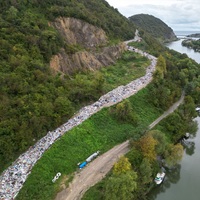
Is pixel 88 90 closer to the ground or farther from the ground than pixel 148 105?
farther from the ground

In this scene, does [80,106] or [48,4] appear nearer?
[80,106]

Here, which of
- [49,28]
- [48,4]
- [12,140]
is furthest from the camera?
[48,4]

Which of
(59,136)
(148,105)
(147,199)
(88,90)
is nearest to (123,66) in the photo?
(148,105)

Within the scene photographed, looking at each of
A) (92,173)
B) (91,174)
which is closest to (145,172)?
(92,173)

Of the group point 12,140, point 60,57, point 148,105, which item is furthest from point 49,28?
point 12,140

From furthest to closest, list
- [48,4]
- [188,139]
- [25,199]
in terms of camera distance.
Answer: [48,4], [188,139], [25,199]

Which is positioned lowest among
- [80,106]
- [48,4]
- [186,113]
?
[186,113]

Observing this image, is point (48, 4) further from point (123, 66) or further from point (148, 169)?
point (148, 169)
